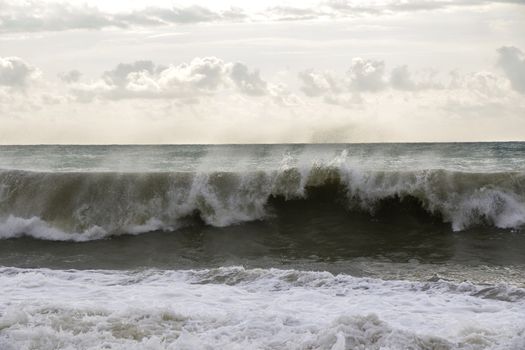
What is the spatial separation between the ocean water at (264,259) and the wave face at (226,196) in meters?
0.04

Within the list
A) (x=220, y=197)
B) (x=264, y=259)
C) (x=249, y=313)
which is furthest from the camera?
(x=220, y=197)

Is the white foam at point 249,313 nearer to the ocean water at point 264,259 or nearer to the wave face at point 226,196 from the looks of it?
the ocean water at point 264,259

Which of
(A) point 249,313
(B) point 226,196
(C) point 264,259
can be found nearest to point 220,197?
(B) point 226,196

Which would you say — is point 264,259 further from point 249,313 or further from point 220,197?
point 220,197

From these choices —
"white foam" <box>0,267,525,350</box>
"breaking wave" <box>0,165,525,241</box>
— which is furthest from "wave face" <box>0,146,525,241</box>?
"white foam" <box>0,267,525,350</box>

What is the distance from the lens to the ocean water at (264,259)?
627 cm

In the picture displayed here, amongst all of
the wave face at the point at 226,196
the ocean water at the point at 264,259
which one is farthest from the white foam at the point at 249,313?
the wave face at the point at 226,196

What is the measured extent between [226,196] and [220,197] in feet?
0.53

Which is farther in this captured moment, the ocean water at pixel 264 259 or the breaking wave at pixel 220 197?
the breaking wave at pixel 220 197

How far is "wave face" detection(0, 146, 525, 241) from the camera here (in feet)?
47.4

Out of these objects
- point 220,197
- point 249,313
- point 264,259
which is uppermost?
point 220,197

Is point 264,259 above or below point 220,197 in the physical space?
below

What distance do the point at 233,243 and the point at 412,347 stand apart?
7.54m

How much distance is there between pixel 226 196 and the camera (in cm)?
1580
